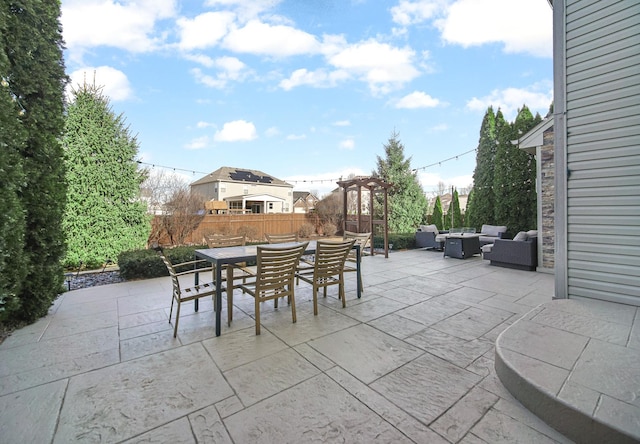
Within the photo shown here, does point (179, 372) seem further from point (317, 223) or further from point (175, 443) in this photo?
point (317, 223)

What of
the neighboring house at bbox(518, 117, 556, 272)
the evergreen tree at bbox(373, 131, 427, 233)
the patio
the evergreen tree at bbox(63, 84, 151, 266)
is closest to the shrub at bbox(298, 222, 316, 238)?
the evergreen tree at bbox(373, 131, 427, 233)

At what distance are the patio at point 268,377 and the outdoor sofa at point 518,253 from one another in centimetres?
244

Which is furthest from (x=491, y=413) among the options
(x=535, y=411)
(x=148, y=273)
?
(x=148, y=273)

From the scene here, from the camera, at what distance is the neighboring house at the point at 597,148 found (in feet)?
8.94

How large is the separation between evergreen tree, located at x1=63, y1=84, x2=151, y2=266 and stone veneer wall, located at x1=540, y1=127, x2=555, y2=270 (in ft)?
29.2

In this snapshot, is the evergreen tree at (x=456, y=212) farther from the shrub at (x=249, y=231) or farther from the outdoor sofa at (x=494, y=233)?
the shrub at (x=249, y=231)

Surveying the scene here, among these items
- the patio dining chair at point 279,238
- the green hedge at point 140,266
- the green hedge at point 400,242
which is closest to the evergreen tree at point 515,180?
the green hedge at point 400,242

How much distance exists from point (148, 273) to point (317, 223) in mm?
10011

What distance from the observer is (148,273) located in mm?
5043

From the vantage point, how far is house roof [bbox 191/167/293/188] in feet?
78.0

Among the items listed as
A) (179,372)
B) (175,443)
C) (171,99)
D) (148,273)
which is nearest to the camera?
(175,443)

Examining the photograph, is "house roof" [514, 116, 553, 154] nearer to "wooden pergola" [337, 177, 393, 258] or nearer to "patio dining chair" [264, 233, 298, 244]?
"wooden pergola" [337, 177, 393, 258]

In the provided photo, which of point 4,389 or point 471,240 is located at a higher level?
point 471,240

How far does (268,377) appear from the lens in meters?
1.94
